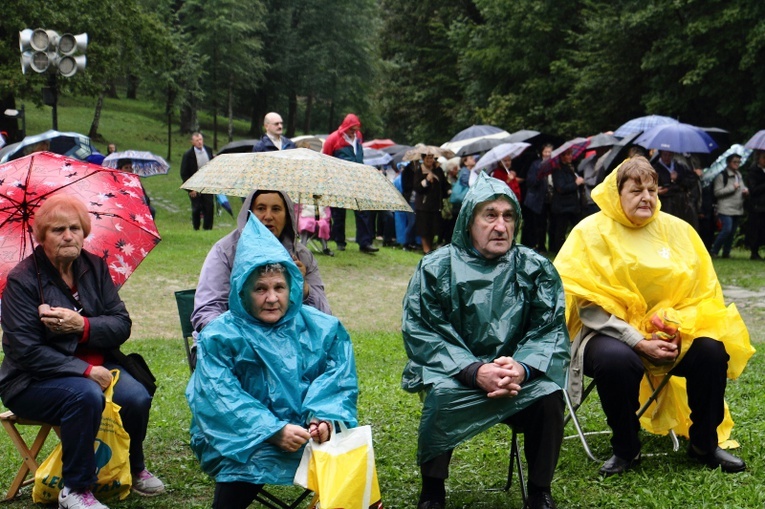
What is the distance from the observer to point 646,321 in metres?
5.08

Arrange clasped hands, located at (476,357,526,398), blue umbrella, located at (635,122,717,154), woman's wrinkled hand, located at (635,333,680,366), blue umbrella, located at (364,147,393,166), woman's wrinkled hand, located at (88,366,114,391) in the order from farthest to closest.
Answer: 1. blue umbrella, located at (364,147,393,166)
2. blue umbrella, located at (635,122,717,154)
3. woman's wrinkled hand, located at (635,333,680,366)
4. woman's wrinkled hand, located at (88,366,114,391)
5. clasped hands, located at (476,357,526,398)

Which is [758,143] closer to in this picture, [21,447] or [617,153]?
[617,153]

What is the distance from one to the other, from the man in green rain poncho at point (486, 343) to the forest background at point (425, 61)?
60.4 feet

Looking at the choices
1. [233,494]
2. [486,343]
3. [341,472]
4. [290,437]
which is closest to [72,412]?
[233,494]

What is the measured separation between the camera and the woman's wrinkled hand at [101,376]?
4.44 meters

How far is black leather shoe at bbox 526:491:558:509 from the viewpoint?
14.1ft

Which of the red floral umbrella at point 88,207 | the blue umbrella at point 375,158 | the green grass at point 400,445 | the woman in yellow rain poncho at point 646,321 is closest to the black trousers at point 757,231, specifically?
the green grass at point 400,445

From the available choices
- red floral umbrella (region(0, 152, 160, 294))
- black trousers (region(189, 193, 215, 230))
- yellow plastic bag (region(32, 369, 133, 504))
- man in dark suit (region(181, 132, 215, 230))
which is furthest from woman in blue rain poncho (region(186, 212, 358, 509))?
black trousers (region(189, 193, 215, 230))

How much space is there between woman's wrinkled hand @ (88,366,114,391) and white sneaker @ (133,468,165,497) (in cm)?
61

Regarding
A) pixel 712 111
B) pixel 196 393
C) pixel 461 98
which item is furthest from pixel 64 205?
pixel 461 98

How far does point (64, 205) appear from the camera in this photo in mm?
4465

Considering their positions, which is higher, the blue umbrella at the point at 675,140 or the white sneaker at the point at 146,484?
the blue umbrella at the point at 675,140

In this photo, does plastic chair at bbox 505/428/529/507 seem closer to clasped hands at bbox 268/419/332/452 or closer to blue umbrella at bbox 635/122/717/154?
clasped hands at bbox 268/419/332/452

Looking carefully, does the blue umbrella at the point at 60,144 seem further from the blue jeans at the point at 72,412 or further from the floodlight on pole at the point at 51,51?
the blue jeans at the point at 72,412
